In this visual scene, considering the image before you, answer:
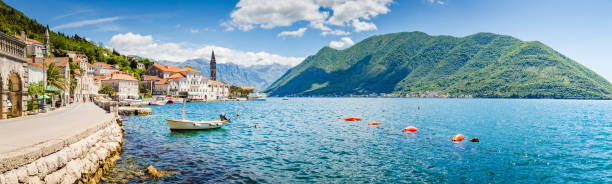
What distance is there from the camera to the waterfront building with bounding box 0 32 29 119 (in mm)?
19891

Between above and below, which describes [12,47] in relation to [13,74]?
above

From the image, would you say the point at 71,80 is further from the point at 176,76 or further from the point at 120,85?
the point at 176,76

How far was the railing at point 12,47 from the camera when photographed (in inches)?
773

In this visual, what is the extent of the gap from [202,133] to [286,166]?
17892 millimetres

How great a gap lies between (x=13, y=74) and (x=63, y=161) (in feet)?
54.9

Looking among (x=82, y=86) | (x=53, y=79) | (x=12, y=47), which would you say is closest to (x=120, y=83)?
(x=82, y=86)

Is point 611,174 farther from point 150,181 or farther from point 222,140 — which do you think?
point 222,140

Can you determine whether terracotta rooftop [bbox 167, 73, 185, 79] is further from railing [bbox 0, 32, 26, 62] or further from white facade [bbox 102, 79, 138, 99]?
railing [bbox 0, 32, 26, 62]

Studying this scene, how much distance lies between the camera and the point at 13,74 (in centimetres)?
2195

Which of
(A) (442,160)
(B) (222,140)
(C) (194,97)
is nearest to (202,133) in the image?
(B) (222,140)

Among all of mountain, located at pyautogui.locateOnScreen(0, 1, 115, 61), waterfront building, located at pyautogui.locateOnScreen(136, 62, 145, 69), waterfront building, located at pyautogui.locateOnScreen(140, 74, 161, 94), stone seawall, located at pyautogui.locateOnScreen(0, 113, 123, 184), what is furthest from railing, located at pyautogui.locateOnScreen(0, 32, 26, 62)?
waterfront building, located at pyautogui.locateOnScreen(136, 62, 145, 69)

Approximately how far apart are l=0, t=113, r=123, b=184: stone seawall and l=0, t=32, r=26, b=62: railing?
9111 mm

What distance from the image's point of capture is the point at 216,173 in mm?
16141

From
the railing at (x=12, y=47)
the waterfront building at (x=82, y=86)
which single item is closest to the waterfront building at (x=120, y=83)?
the waterfront building at (x=82, y=86)
